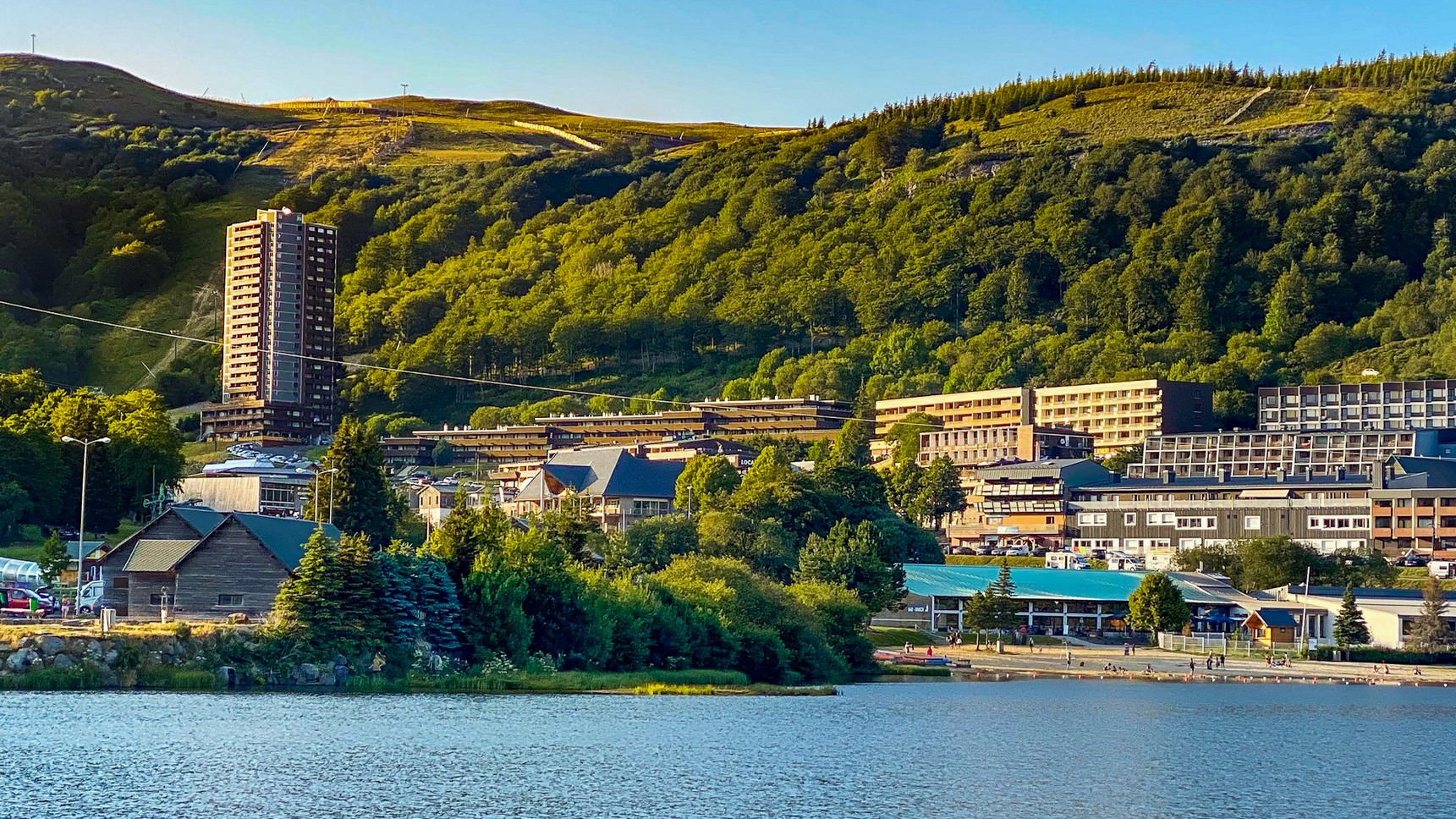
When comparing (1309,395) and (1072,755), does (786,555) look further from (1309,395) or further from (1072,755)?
(1309,395)

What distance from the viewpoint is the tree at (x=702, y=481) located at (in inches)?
5231

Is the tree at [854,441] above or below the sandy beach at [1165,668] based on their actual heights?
above

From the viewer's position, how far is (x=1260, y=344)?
19562 centimetres

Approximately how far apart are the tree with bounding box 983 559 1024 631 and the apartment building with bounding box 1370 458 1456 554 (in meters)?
41.7

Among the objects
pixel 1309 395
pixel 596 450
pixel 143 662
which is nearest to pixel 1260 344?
pixel 1309 395

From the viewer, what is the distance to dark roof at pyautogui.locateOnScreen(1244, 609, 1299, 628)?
358ft

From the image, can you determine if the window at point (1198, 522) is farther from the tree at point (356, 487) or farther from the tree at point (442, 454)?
the tree at point (442, 454)

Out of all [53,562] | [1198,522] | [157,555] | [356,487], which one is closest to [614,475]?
[1198,522]

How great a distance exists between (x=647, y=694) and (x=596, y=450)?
289 ft

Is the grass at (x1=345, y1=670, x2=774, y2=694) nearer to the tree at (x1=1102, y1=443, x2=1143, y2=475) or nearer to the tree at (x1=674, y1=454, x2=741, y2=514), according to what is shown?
the tree at (x1=674, y1=454, x2=741, y2=514)

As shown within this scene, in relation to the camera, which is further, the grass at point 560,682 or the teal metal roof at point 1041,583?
the teal metal roof at point 1041,583

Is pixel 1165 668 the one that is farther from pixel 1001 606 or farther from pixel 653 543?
pixel 653 543

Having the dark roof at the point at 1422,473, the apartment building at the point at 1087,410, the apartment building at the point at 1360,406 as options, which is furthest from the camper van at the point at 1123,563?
the apartment building at the point at 1087,410

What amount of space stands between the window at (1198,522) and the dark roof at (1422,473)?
1250cm
